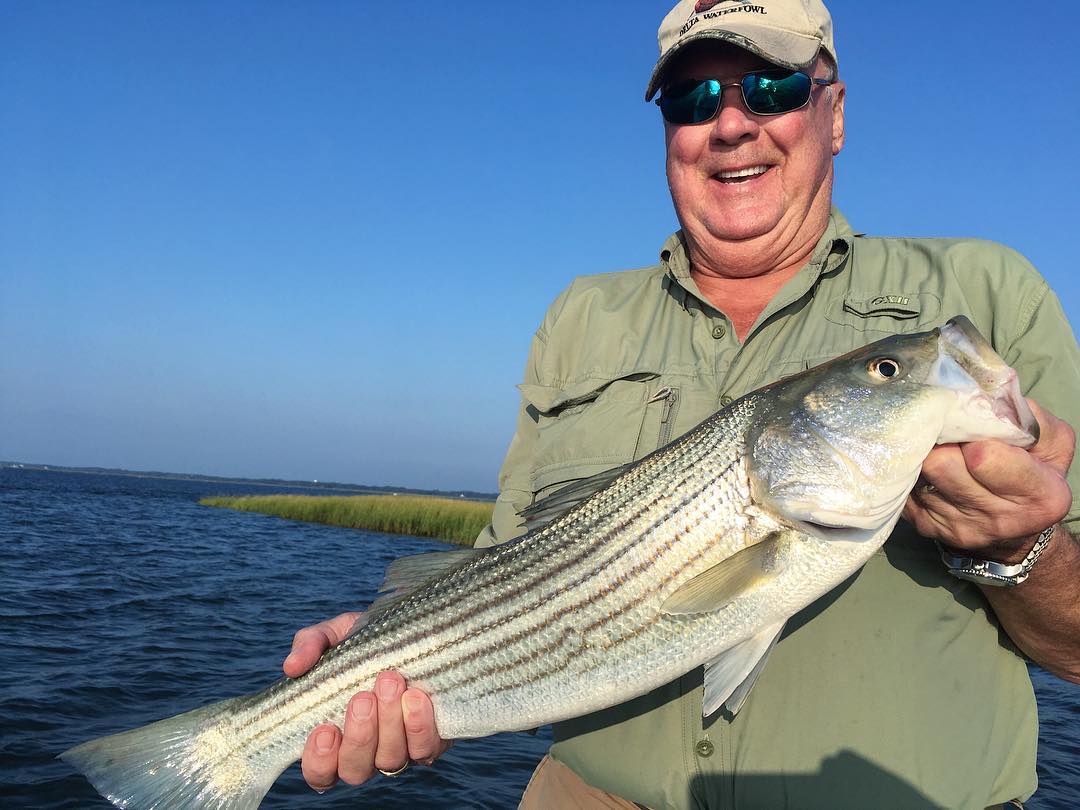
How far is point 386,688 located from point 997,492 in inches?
104

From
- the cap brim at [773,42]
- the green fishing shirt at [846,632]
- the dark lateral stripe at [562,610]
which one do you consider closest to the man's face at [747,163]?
the cap brim at [773,42]

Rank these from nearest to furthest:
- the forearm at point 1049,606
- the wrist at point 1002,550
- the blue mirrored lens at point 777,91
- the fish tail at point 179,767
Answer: the wrist at point 1002,550
the forearm at point 1049,606
the fish tail at point 179,767
the blue mirrored lens at point 777,91

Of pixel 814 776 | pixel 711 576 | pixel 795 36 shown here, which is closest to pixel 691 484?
pixel 711 576

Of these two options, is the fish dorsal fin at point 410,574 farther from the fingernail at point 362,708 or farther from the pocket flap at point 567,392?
the pocket flap at point 567,392

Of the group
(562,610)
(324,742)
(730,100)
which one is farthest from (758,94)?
(324,742)

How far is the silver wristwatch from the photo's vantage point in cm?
258

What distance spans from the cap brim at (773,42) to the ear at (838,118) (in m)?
0.50

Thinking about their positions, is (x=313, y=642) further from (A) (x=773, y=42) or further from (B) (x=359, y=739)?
(A) (x=773, y=42)

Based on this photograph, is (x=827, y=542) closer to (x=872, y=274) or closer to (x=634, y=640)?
(x=634, y=640)

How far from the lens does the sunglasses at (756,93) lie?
12.5 ft

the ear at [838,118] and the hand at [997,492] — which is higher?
the ear at [838,118]

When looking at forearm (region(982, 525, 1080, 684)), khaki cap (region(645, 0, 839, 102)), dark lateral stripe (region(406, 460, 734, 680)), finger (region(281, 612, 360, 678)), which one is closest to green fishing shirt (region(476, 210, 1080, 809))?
forearm (region(982, 525, 1080, 684))

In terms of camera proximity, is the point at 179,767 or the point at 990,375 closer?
the point at 990,375

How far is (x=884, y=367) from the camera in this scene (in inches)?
113
